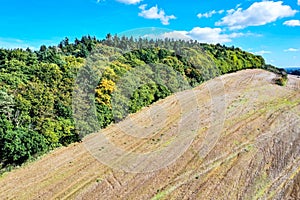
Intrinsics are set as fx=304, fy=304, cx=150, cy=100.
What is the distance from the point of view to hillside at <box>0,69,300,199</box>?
673 inches

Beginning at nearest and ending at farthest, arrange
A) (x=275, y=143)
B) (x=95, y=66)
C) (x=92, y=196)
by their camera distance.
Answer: (x=92, y=196) → (x=275, y=143) → (x=95, y=66)

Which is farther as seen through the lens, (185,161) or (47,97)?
(47,97)

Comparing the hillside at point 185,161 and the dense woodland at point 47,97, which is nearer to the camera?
the hillside at point 185,161

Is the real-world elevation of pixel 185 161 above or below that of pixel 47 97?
below

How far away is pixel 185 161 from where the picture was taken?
20469 mm

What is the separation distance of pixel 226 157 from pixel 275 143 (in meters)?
4.53

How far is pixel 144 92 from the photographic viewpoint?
35281 mm

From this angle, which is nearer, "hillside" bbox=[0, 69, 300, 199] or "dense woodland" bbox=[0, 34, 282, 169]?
"hillside" bbox=[0, 69, 300, 199]

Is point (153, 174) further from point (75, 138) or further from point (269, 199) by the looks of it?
point (75, 138)

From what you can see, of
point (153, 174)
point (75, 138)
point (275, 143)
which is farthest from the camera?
point (75, 138)

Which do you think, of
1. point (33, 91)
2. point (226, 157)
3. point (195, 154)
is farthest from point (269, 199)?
point (33, 91)

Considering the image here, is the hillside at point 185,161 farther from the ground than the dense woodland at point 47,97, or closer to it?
closer to it

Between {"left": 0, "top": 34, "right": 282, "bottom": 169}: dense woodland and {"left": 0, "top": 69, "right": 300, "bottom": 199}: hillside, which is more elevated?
{"left": 0, "top": 34, "right": 282, "bottom": 169}: dense woodland

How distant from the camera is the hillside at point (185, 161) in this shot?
56.1 ft
